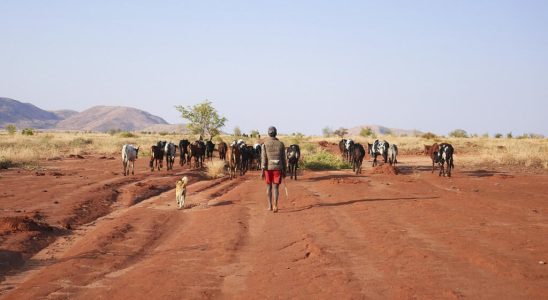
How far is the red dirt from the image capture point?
6625 millimetres

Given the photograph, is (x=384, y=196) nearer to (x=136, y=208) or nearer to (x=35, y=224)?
(x=136, y=208)

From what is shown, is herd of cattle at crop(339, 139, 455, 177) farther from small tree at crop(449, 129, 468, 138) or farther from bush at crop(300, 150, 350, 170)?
small tree at crop(449, 129, 468, 138)

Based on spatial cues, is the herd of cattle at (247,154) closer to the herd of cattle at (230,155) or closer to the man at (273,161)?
the herd of cattle at (230,155)

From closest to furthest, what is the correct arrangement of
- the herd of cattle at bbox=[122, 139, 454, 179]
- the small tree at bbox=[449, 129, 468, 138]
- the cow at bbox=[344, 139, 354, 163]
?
the herd of cattle at bbox=[122, 139, 454, 179]
the cow at bbox=[344, 139, 354, 163]
the small tree at bbox=[449, 129, 468, 138]

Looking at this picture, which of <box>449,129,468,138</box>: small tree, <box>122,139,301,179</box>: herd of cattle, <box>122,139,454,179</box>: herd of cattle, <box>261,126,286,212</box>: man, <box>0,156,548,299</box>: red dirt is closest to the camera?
<box>0,156,548,299</box>: red dirt

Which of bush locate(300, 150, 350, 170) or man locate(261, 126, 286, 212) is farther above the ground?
man locate(261, 126, 286, 212)

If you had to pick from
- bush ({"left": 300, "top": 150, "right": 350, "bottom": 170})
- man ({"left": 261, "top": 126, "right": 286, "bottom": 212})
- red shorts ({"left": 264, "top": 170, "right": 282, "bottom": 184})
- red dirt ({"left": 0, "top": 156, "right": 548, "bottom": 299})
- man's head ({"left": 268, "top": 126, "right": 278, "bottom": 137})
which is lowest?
red dirt ({"left": 0, "top": 156, "right": 548, "bottom": 299})

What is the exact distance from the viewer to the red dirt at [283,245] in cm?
662

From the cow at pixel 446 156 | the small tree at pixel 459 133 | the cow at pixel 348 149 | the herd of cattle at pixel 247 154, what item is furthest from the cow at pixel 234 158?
the small tree at pixel 459 133

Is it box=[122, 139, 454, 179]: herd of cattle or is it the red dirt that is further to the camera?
box=[122, 139, 454, 179]: herd of cattle

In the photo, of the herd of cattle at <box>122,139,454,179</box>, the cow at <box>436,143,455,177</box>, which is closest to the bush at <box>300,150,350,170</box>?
the herd of cattle at <box>122,139,454,179</box>

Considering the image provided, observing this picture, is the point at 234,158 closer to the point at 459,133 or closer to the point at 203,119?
the point at 203,119

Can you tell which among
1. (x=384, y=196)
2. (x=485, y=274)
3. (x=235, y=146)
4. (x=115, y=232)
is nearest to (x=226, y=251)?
(x=115, y=232)

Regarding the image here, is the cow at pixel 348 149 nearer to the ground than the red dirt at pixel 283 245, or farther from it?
farther from it
